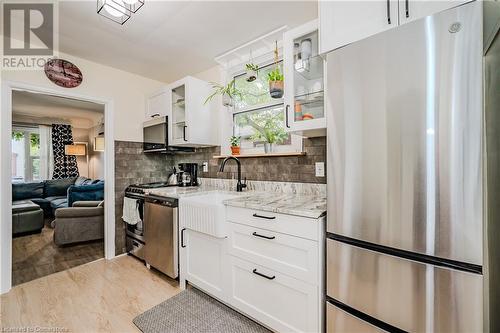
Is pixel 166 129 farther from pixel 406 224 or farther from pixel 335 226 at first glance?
pixel 406 224

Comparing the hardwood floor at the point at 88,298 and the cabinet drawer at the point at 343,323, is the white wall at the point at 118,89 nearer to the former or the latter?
the hardwood floor at the point at 88,298

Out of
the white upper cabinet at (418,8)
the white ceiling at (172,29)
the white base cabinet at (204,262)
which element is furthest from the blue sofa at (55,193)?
the white upper cabinet at (418,8)

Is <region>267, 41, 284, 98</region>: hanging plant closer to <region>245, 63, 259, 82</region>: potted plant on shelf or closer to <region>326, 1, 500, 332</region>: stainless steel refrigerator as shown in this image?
<region>245, 63, 259, 82</region>: potted plant on shelf

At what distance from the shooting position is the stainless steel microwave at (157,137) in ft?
9.13

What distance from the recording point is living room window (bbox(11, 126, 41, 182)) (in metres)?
5.75

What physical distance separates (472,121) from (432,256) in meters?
0.55

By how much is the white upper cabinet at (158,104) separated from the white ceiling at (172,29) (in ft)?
1.19

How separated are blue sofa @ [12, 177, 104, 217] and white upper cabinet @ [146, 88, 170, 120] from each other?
225cm

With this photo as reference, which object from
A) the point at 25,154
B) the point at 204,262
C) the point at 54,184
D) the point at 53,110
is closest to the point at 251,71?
the point at 204,262

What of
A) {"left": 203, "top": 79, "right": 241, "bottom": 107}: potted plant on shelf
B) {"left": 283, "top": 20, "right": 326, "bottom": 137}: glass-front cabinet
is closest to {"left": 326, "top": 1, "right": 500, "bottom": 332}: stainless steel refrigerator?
{"left": 283, "top": 20, "right": 326, "bottom": 137}: glass-front cabinet

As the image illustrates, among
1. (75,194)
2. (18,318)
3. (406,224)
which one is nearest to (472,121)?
(406,224)

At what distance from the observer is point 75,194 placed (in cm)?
414

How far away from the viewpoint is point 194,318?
1677mm

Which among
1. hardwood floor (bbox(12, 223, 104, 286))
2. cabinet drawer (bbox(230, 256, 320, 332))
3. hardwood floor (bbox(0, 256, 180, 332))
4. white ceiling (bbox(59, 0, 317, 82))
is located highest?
white ceiling (bbox(59, 0, 317, 82))
